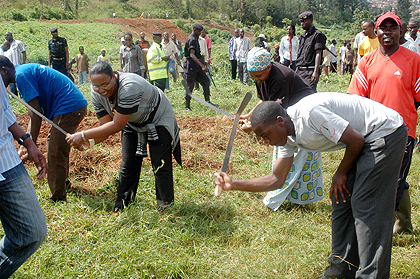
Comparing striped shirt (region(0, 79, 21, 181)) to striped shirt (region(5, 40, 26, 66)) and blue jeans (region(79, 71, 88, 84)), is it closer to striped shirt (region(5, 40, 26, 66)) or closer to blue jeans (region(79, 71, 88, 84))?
striped shirt (region(5, 40, 26, 66))

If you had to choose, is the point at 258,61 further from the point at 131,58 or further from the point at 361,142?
the point at 131,58

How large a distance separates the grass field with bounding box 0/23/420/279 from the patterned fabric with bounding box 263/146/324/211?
0.12m

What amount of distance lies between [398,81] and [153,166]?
228cm

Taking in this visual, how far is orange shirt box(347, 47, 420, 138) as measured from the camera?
9.08 feet

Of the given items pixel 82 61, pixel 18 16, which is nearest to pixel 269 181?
pixel 82 61

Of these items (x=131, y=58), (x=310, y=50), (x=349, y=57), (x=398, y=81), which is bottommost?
(x=349, y=57)

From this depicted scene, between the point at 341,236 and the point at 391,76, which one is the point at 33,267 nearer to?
the point at 341,236

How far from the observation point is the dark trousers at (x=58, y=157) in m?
3.65

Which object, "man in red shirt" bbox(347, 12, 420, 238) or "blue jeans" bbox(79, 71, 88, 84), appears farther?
"blue jeans" bbox(79, 71, 88, 84)

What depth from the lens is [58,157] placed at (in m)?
3.69

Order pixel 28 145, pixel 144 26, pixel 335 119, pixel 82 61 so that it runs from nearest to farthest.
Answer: pixel 335 119 → pixel 28 145 → pixel 82 61 → pixel 144 26

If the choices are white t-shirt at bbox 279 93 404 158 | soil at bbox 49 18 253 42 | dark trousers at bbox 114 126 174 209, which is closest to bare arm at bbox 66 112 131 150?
dark trousers at bbox 114 126 174 209

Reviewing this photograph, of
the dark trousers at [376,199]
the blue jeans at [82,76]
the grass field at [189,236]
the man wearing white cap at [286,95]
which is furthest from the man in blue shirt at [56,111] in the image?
the blue jeans at [82,76]

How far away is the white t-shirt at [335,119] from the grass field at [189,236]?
1.09 meters
